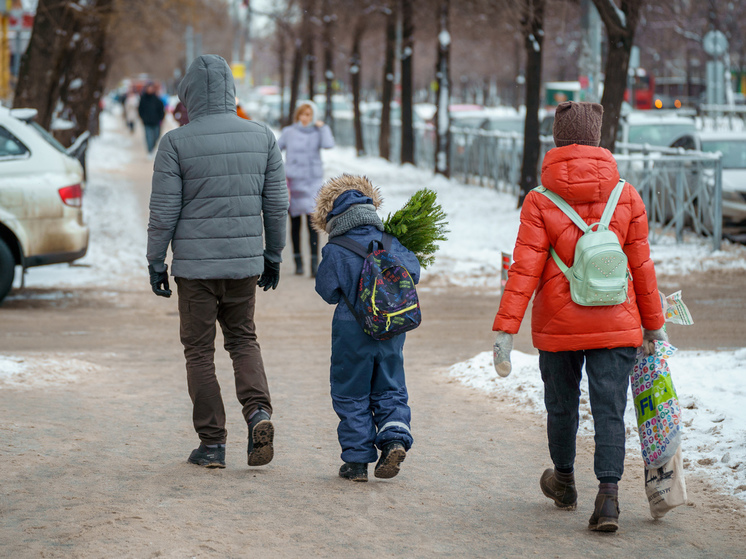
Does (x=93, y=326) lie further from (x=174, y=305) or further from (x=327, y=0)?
(x=327, y=0)

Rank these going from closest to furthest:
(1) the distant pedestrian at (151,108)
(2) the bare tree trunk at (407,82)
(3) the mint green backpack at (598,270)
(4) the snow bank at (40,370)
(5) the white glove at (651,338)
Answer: (3) the mint green backpack at (598,270)
(5) the white glove at (651,338)
(4) the snow bank at (40,370)
(2) the bare tree trunk at (407,82)
(1) the distant pedestrian at (151,108)

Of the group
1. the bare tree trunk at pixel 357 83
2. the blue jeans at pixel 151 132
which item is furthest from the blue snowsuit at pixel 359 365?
the bare tree trunk at pixel 357 83

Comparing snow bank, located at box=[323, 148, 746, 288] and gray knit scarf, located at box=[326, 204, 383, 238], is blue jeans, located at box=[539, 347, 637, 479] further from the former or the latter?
snow bank, located at box=[323, 148, 746, 288]

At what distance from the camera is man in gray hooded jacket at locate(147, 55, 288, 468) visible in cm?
474

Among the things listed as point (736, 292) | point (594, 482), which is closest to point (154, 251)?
point (594, 482)

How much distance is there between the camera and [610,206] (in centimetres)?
412

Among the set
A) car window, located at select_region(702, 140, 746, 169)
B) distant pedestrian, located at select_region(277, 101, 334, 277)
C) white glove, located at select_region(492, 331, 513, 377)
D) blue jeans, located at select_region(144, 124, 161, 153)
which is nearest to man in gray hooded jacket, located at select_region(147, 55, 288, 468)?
white glove, located at select_region(492, 331, 513, 377)

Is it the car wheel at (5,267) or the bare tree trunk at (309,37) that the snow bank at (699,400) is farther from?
the bare tree trunk at (309,37)

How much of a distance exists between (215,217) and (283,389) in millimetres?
2466

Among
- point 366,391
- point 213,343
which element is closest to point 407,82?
point 213,343

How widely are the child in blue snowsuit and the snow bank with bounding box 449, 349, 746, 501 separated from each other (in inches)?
58.0

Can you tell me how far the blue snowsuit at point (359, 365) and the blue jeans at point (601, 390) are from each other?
0.76 meters

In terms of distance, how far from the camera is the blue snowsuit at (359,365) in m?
4.65

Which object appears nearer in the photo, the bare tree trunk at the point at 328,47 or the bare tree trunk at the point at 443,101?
the bare tree trunk at the point at 443,101
